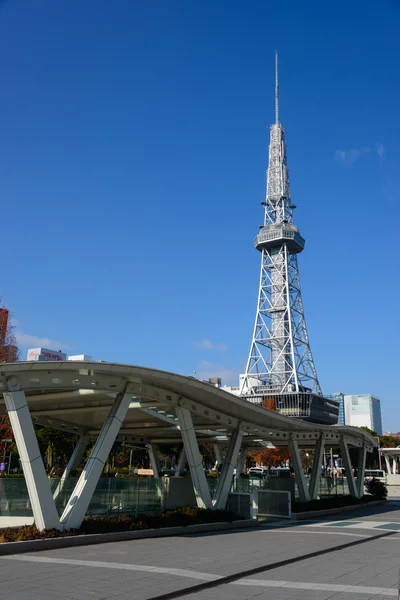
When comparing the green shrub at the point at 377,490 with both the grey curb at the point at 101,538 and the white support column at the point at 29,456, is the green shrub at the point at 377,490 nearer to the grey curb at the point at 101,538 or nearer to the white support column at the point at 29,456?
the grey curb at the point at 101,538

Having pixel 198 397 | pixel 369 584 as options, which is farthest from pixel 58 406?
pixel 369 584

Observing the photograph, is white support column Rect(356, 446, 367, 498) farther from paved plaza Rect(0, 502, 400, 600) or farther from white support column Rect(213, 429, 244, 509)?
paved plaza Rect(0, 502, 400, 600)

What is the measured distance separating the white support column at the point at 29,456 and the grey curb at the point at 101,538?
3.13ft

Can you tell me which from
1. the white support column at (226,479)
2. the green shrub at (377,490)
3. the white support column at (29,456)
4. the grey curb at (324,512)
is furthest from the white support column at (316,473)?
the white support column at (29,456)

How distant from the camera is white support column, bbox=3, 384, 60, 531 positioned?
55.4ft

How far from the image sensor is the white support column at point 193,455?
77.0ft

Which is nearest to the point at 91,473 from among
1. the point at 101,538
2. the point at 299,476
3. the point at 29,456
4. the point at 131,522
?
the point at 101,538

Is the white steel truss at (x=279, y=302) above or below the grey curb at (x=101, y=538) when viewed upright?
above

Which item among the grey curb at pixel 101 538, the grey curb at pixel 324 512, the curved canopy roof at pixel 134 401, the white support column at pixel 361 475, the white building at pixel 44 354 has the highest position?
the white building at pixel 44 354

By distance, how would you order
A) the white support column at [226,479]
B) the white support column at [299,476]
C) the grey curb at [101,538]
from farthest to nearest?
the white support column at [299,476]
the white support column at [226,479]
the grey curb at [101,538]

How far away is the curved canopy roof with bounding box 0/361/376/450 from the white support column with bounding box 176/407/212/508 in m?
0.47

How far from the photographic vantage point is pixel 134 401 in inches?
961

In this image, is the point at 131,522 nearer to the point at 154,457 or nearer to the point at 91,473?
the point at 91,473

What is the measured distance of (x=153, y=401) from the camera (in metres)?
23.0
